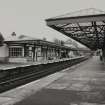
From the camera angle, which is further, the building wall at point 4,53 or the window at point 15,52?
the window at point 15,52

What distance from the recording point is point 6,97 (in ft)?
25.5

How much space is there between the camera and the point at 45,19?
13.8 m

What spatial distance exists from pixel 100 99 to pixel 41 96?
225cm

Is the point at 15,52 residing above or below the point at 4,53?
above

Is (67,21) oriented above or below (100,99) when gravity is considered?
above

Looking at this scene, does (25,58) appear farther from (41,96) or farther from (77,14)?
(41,96)

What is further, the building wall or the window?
the window

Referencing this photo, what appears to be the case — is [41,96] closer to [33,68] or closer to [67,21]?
[67,21]

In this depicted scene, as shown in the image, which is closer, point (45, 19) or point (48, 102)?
point (48, 102)

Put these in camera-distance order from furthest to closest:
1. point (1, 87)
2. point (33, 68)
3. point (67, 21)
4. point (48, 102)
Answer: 1. point (33, 68)
2. point (67, 21)
3. point (1, 87)
4. point (48, 102)

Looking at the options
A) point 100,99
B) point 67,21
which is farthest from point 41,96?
point 67,21

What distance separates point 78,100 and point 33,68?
10.6m

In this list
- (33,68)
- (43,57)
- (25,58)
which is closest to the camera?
(33,68)

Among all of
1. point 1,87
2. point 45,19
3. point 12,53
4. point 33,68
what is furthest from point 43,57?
point 1,87
